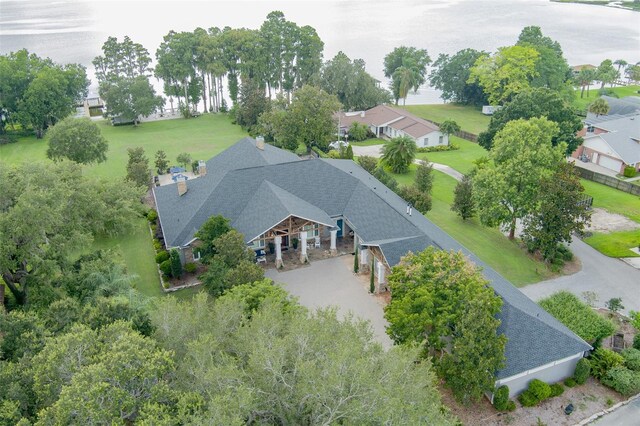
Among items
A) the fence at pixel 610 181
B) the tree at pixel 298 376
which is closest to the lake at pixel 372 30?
the fence at pixel 610 181

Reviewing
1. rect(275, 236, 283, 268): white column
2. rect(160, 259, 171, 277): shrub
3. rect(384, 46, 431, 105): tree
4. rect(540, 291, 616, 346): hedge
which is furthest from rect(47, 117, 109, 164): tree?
rect(384, 46, 431, 105): tree

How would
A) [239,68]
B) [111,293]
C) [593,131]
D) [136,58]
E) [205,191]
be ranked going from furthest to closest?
[136,58] → [239,68] → [593,131] → [205,191] → [111,293]

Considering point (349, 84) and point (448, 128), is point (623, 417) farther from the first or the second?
point (349, 84)

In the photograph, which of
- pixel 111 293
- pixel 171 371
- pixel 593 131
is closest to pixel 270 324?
pixel 171 371

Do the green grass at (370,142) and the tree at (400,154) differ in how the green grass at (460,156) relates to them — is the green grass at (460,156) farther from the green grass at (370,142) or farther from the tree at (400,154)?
the green grass at (370,142)

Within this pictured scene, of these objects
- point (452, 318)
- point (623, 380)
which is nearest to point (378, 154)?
point (452, 318)

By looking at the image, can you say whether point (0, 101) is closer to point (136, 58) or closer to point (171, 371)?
point (136, 58)

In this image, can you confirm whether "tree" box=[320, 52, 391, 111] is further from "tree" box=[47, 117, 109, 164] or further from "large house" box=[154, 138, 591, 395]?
"tree" box=[47, 117, 109, 164]
